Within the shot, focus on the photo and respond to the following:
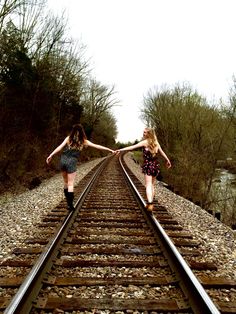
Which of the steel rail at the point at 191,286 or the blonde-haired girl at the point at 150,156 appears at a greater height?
the blonde-haired girl at the point at 150,156

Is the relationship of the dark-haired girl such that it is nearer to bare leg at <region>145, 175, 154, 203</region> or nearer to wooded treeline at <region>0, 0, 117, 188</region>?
bare leg at <region>145, 175, 154, 203</region>

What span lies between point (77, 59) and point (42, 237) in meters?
27.4

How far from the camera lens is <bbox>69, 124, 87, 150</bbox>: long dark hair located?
7766 millimetres

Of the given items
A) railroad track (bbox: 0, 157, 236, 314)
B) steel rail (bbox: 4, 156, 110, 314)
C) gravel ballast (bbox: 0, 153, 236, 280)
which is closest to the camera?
steel rail (bbox: 4, 156, 110, 314)

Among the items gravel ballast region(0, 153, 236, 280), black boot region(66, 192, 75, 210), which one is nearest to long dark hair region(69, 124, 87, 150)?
black boot region(66, 192, 75, 210)

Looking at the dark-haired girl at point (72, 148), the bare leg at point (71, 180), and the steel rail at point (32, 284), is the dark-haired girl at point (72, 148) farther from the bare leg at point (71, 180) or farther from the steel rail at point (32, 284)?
the steel rail at point (32, 284)

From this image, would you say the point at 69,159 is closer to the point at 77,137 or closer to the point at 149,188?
the point at 77,137

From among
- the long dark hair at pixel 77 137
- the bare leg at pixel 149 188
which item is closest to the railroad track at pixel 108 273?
the bare leg at pixel 149 188

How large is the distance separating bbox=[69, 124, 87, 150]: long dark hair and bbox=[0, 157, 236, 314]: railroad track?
1601 millimetres

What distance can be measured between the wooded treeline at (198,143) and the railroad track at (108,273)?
12.6 metres

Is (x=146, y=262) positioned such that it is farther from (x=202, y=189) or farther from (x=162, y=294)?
(x=202, y=189)

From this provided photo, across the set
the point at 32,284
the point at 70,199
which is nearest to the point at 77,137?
the point at 70,199

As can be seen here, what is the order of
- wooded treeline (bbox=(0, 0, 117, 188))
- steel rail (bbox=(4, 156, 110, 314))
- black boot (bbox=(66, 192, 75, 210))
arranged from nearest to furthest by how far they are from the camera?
steel rail (bbox=(4, 156, 110, 314)) → black boot (bbox=(66, 192, 75, 210)) → wooded treeline (bbox=(0, 0, 117, 188))

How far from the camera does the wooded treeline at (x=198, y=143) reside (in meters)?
23.6
